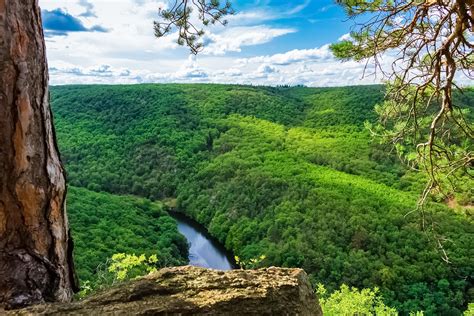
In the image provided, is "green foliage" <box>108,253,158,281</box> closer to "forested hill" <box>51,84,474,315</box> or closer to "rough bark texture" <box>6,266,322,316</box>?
"rough bark texture" <box>6,266,322,316</box>

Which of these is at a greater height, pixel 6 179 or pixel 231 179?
pixel 6 179

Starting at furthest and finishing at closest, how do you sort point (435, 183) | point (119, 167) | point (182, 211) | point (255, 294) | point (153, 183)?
point (119, 167)
point (153, 183)
point (182, 211)
point (435, 183)
point (255, 294)

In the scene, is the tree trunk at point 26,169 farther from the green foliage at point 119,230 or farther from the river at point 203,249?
the river at point 203,249

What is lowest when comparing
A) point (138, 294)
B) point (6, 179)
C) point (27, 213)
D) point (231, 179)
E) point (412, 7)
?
point (231, 179)

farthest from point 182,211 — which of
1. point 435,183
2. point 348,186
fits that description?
point 435,183

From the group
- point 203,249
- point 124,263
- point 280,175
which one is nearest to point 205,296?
point 124,263

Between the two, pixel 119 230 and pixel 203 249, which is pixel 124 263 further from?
pixel 203 249

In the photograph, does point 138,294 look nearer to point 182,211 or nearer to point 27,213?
point 27,213
